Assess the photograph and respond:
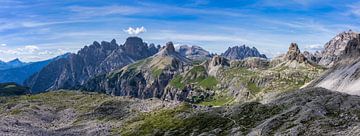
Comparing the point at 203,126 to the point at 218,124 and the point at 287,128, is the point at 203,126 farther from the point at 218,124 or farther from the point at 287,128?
the point at 287,128

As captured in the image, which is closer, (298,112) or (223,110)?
(298,112)

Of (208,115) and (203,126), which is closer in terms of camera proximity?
(203,126)

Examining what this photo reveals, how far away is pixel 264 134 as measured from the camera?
129 meters

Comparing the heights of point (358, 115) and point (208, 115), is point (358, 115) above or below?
above

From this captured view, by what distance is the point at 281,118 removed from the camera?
461 feet

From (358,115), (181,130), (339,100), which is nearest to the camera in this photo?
(358,115)

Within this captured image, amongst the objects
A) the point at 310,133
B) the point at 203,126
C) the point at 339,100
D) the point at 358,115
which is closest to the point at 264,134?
the point at 310,133

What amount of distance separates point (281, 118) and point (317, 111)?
11294 mm

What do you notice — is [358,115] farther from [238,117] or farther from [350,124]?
[238,117]

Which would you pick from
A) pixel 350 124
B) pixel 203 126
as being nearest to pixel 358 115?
pixel 350 124

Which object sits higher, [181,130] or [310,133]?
[310,133]

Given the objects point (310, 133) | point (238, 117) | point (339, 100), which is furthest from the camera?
point (238, 117)

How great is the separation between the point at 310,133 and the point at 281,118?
83.3ft

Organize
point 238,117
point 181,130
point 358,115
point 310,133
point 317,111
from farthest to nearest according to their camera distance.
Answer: point 181,130 → point 238,117 → point 317,111 → point 358,115 → point 310,133
